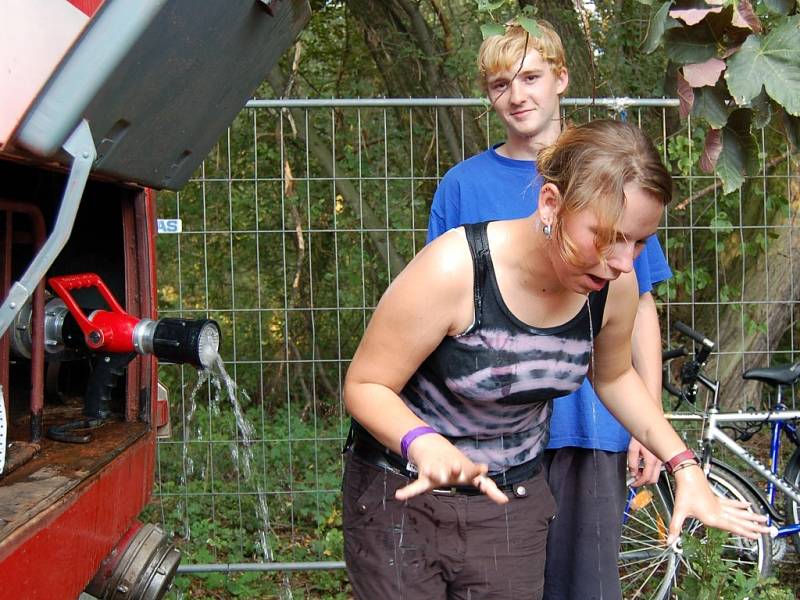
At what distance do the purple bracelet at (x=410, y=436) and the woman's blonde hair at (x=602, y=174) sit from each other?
1.37ft

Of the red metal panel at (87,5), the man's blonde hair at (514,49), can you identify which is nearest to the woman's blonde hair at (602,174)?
the man's blonde hair at (514,49)

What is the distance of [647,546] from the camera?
4.50m

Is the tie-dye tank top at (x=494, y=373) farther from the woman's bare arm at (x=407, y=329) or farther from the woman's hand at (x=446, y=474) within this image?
the woman's hand at (x=446, y=474)

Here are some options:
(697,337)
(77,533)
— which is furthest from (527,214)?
(697,337)

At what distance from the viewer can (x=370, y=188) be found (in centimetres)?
504

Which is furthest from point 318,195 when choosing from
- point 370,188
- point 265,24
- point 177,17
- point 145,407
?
point 177,17

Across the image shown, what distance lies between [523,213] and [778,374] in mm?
2496

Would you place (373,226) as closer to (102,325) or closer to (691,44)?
(102,325)

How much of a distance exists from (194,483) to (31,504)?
3.16 metres

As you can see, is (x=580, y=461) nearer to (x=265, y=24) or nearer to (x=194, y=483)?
(x=265, y=24)

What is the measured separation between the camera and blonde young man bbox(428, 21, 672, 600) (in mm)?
2600

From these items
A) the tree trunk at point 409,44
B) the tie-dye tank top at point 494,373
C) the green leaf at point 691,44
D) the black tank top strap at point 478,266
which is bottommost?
the tie-dye tank top at point 494,373

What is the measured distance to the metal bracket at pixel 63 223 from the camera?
1.84m

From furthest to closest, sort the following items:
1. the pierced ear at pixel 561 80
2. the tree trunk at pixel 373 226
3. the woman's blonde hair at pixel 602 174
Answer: the tree trunk at pixel 373 226 → the pierced ear at pixel 561 80 → the woman's blonde hair at pixel 602 174
